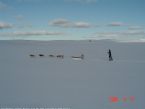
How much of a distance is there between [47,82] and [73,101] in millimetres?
2907

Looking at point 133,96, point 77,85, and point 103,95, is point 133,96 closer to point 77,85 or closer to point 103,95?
point 103,95

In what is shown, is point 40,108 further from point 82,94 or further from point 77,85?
point 77,85

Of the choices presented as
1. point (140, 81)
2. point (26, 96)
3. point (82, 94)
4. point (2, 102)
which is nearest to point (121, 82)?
point (140, 81)

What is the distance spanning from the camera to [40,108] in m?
6.90

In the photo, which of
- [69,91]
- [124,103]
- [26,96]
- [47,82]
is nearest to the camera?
[124,103]

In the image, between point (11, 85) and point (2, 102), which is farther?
point (11, 85)

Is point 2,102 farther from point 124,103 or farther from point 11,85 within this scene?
point 124,103

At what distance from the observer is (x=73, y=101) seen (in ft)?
24.8

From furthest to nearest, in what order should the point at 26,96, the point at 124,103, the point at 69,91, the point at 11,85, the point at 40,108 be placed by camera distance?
1. the point at 11,85
2. the point at 69,91
3. the point at 26,96
4. the point at 124,103
5. the point at 40,108

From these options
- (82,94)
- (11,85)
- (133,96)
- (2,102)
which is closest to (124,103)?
(133,96)

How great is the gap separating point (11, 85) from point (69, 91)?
2390 mm

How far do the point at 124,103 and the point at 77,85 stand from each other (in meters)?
2.70

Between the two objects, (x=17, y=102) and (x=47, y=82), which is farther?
(x=47, y=82)

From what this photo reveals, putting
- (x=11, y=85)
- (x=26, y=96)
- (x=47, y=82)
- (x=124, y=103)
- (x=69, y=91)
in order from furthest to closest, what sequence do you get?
(x=47, y=82) → (x=11, y=85) → (x=69, y=91) → (x=26, y=96) → (x=124, y=103)
